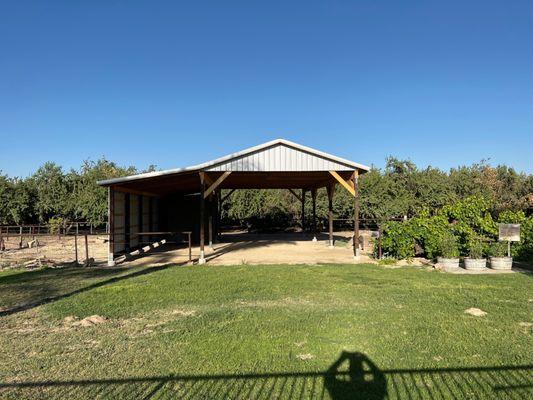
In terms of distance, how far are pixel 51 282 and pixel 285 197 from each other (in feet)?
76.9

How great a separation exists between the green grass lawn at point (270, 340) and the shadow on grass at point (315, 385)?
0.06 feet

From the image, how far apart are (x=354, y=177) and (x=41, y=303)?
10.4m

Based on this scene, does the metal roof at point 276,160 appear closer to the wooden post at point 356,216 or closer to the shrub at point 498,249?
the wooden post at point 356,216

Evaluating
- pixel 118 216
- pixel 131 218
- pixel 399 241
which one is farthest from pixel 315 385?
pixel 131 218

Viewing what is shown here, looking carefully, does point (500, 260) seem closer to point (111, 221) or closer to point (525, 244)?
point (525, 244)

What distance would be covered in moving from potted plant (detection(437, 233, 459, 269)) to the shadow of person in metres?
7.82

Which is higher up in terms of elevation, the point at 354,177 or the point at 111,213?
the point at 354,177

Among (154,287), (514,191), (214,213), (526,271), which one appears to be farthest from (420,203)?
(154,287)

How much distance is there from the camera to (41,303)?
738 cm

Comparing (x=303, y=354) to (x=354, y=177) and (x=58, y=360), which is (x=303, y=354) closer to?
(x=58, y=360)

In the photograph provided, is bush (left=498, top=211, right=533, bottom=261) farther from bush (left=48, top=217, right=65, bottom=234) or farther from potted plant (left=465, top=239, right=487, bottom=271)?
bush (left=48, top=217, right=65, bottom=234)

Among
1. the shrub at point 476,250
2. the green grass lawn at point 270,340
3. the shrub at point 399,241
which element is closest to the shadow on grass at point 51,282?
the green grass lawn at point 270,340

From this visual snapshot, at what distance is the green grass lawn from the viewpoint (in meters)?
3.79

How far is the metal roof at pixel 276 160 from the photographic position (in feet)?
45.7
